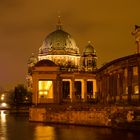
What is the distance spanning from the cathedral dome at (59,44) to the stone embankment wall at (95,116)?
218 ft

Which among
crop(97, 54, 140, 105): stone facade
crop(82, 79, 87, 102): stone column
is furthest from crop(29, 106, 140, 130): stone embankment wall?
crop(82, 79, 87, 102): stone column

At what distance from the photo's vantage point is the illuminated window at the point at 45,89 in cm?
7931

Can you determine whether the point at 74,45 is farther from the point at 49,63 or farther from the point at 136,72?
the point at 136,72

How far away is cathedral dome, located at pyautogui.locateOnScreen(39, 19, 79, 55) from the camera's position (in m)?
137

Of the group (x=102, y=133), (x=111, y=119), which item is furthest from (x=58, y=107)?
(x=102, y=133)

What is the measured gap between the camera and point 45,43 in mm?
139875

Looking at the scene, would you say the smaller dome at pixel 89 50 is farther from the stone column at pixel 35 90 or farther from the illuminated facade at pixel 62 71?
the stone column at pixel 35 90

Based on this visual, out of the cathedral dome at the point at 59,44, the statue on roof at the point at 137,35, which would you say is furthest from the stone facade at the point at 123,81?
the cathedral dome at the point at 59,44

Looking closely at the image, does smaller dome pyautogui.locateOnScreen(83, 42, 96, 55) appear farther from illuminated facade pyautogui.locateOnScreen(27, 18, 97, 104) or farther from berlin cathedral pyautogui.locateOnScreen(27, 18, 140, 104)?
berlin cathedral pyautogui.locateOnScreen(27, 18, 140, 104)

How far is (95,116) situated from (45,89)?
2544 centimetres

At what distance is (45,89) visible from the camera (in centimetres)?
8006

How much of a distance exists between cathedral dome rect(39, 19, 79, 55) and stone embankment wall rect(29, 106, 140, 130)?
66377 mm

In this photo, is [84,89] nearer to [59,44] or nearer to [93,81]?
[93,81]

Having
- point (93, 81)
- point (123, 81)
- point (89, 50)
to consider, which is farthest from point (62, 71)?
point (89, 50)
